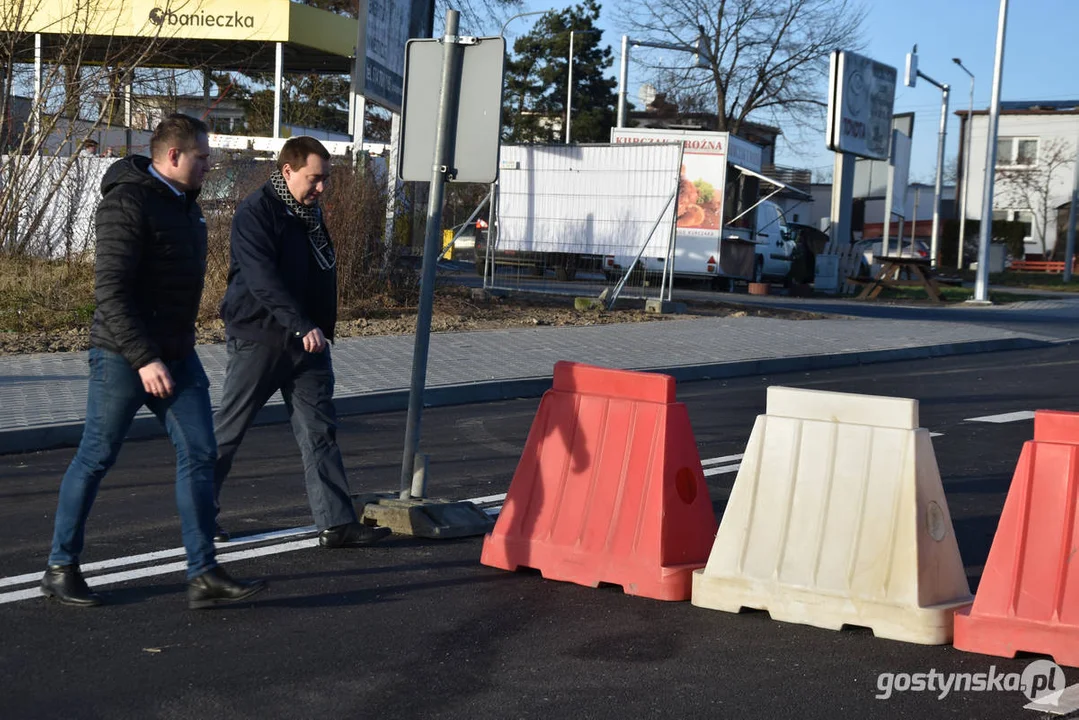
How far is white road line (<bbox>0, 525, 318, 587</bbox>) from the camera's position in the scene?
559 centimetres

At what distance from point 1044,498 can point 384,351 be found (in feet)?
32.0

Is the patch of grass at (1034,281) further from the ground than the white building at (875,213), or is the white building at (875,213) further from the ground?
the white building at (875,213)

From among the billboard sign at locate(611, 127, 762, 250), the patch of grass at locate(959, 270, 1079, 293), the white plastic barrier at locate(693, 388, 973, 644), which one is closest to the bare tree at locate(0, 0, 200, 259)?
the white plastic barrier at locate(693, 388, 973, 644)

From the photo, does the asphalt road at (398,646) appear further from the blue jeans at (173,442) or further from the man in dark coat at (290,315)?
the man in dark coat at (290,315)

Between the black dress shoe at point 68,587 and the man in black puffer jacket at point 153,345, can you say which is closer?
the man in black puffer jacket at point 153,345

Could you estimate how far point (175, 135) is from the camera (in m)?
5.09

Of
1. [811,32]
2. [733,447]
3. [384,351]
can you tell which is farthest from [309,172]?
[811,32]

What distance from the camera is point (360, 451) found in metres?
9.09

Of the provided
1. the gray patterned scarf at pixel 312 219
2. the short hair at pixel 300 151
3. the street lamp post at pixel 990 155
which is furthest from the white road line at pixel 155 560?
the street lamp post at pixel 990 155

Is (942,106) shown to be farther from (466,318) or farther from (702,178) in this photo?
(466,318)

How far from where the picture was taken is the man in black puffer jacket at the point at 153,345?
497cm

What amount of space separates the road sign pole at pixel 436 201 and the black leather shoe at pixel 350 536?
39 cm

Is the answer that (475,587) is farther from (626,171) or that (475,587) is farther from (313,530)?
(626,171)

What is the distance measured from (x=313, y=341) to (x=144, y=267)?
0.95 meters
